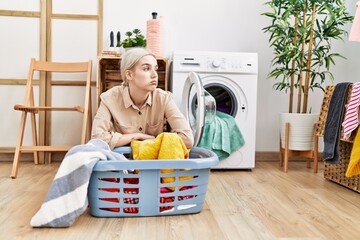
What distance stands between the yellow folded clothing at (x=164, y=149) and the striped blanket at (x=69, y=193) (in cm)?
29

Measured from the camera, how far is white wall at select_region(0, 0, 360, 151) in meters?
3.19

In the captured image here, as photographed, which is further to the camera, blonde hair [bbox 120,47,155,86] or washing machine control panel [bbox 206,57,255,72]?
washing machine control panel [bbox 206,57,255,72]

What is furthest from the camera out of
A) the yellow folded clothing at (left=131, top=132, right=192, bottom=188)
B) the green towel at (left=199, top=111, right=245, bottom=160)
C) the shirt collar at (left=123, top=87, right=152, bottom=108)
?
the green towel at (left=199, top=111, right=245, bottom=160)

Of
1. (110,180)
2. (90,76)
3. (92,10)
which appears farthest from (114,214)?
(92,10)

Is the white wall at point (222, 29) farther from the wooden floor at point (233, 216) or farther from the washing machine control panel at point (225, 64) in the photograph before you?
the wooden floor at point (233, 216)

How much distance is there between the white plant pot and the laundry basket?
1.35 metres

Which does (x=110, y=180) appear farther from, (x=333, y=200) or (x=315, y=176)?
(x=315, y=176)

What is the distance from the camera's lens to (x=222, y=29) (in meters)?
3.27

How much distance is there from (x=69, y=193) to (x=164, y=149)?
1.49 feet

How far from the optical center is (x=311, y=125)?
291 centimetres

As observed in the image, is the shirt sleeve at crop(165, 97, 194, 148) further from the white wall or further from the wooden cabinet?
the white wall

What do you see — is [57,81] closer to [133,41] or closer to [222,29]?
[133,41]

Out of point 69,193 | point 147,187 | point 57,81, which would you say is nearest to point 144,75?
point 147,187

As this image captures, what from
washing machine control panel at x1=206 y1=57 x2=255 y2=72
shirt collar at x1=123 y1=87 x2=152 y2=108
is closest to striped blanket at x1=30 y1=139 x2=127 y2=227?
shirt collar at x1=123 y1=87 x2=152 y2=108
